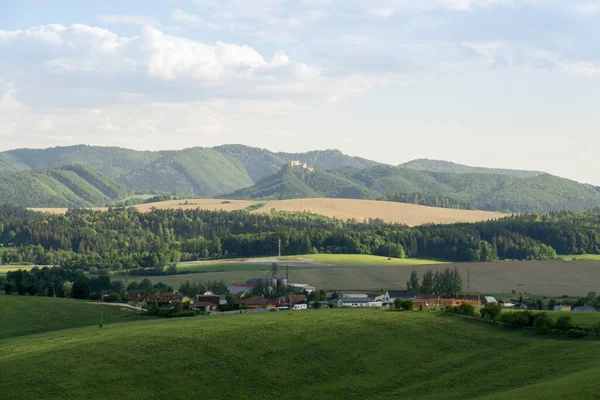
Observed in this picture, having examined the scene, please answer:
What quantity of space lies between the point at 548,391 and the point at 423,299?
6731 cm

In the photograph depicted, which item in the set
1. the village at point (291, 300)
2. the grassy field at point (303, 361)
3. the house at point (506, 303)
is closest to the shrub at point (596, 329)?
the grassy field at point (303, 361)

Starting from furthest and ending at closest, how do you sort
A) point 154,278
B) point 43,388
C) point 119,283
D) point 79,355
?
point 154,278, point 119,283, point 79,355, point 43,388

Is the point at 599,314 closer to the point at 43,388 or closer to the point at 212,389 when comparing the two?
the point at 212,389

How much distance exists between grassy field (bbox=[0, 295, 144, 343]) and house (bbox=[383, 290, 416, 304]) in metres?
40.9

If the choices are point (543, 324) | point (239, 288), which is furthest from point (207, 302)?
point (543, 324)

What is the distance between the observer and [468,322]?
100375mm

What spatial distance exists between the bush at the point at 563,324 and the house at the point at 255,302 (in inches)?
1807

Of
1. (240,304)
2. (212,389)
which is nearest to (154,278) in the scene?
(240,304)

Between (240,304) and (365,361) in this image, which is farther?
(240,304)

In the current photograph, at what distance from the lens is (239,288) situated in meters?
161

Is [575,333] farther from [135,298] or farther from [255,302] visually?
[135,298]

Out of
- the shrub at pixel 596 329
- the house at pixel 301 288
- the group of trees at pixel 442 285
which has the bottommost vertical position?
the shrub at pixel 596 329

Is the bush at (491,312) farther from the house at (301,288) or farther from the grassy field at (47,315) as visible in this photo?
the house at (301,288)

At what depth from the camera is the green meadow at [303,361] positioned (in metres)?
75.5
